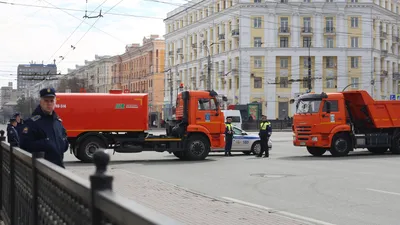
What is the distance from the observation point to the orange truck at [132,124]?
2138 centimetres

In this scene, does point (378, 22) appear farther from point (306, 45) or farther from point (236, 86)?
point (236, 86)

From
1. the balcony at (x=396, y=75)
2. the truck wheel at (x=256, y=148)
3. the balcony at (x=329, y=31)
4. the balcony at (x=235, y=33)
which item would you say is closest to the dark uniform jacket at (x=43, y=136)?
the truck wheel at (x=256, y=148)

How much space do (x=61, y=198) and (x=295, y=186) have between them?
1068 cm

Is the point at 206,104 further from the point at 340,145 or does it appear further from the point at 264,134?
the point at 340,145

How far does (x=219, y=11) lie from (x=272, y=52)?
10053 millimetres

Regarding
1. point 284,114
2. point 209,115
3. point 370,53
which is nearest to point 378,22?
point 370,53

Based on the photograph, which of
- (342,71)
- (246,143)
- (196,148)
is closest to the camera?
(196,148)

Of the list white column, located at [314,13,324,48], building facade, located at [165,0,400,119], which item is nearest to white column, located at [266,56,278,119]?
building facade, located at [165,0,400,119]

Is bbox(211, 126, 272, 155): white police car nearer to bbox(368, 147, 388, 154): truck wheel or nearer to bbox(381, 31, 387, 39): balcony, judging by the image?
bbox(368, 147, 388, 154): truck wheel

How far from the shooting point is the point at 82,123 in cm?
2141

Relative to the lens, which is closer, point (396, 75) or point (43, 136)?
point (43, 136)

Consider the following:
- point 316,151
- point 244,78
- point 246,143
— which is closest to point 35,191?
point 246,143

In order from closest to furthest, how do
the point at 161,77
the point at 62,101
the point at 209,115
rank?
the point at 62,101
the point at 209,115
the point at 161,77

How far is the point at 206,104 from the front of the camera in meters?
23.2
